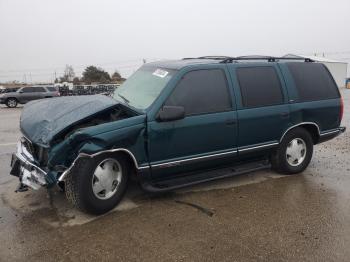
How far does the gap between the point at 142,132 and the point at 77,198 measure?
3.46 feet

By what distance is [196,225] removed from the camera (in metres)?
4.12

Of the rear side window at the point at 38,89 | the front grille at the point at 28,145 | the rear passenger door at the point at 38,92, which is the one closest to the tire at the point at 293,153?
the front grille at the point at 28,145

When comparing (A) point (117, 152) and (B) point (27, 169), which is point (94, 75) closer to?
(B) point (27, 169)

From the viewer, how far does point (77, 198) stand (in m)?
4.19

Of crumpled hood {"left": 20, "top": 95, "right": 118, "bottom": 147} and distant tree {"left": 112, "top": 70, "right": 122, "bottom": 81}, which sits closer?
crumpled hood {"left": 20, "top": 95, "right": 118, "bottom": 147}

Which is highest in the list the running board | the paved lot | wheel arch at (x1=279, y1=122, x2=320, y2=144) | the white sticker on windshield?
the white sticker on windshield

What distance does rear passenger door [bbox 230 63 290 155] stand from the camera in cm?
527

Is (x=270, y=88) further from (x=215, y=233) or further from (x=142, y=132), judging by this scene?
(x=215, y=233)

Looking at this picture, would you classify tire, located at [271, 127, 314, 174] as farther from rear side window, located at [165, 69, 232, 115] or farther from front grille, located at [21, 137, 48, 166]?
front grille, located at [21, 137, 48, 166]

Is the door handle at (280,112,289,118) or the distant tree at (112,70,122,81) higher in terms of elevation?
the door handle at (280,112,289,118)

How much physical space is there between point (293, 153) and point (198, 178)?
182 centimetres

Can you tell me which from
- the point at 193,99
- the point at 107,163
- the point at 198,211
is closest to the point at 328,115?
the point at 193,99

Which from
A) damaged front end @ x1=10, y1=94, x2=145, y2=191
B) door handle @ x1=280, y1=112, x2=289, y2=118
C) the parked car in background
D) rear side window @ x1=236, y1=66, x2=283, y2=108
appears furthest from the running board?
the parked car in background

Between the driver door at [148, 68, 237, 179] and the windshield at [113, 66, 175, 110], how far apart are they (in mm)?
251
